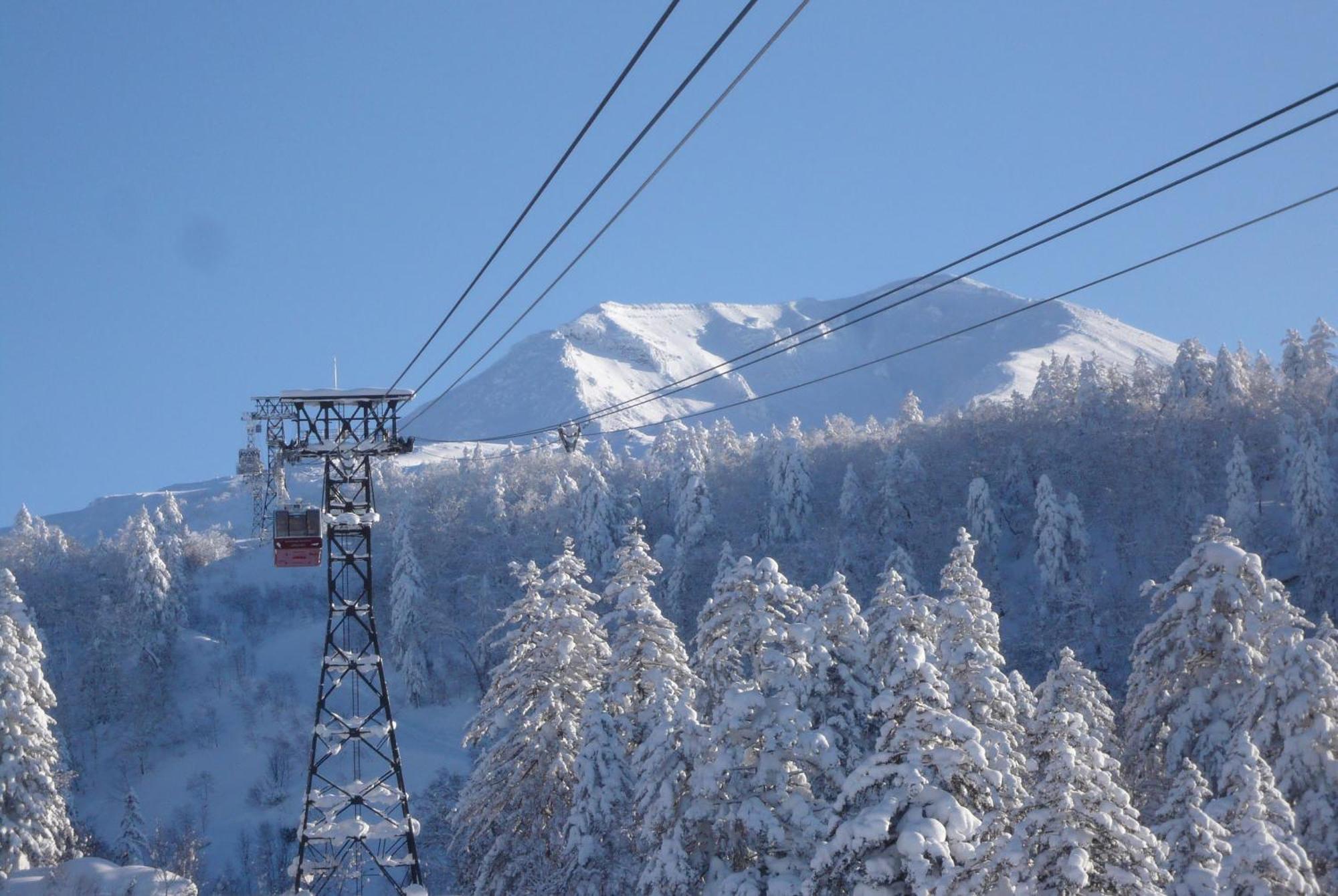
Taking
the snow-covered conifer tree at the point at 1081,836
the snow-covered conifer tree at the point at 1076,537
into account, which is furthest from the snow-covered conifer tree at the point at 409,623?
the snow-covered conifer tree at the point at 1081,836

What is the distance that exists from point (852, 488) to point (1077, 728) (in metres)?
83.9

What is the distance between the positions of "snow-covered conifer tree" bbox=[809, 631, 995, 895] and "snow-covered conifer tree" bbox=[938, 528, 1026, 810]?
265cm

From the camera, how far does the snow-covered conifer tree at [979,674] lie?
23594 mm

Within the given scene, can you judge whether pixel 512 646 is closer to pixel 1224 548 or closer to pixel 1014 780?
pixel 1014 780

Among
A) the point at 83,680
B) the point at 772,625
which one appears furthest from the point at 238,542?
the point at 772,625

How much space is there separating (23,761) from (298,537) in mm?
20374

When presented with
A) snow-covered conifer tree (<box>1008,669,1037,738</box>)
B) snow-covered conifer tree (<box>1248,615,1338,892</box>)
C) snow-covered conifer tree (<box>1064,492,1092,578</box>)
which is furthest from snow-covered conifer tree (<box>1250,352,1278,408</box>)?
snow-covered conifer tree (<box>1248,615,1338,892</box>)

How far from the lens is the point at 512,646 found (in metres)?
30.9

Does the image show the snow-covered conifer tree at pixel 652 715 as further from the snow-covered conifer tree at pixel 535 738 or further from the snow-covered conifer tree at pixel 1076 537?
the snow-covered conifer tree at pixel 1076 537

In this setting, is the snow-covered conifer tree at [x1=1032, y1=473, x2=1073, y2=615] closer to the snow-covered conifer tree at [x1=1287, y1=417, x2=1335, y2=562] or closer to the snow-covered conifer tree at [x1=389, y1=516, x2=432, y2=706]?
the snow-covered conifer tree at [x1=1287, y1=417, x2=1335, y2=562]

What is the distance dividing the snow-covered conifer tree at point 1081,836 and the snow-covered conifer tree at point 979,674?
12.6ft

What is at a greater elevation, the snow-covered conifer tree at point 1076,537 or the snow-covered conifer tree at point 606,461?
the snow-covered conifer tree at point 606,461

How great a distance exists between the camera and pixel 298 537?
22.8 m

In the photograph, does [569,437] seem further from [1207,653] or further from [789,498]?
[789,498]
